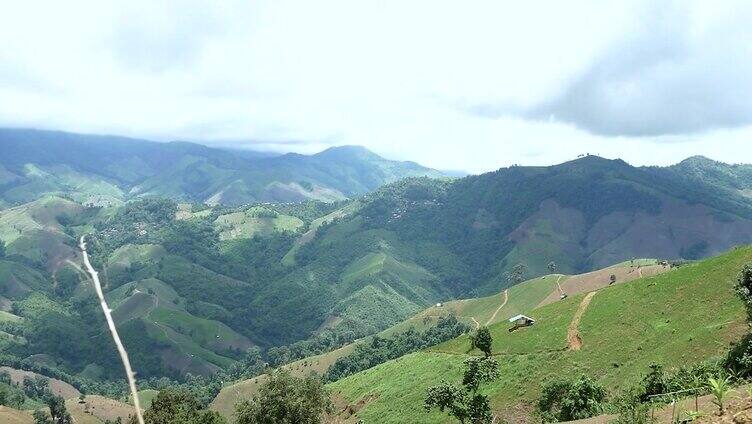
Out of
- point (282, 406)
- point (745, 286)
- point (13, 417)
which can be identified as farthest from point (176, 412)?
point (13, 417)

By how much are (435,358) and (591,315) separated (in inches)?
1460

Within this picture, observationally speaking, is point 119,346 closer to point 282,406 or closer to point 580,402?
point 282,406

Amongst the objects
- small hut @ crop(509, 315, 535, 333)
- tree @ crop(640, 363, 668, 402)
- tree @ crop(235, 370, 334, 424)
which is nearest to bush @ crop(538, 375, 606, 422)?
tree @ crop(640, 363, 668, 402)

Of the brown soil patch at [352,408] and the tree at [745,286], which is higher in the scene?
the tree at [745,286]

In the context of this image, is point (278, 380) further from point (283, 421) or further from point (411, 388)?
point (411, 388)

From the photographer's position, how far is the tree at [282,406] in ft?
210

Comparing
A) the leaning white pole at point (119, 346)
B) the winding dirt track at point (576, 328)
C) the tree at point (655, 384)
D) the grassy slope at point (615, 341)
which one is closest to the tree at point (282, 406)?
the grassy slope at point (615, 341)

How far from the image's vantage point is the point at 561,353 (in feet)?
337

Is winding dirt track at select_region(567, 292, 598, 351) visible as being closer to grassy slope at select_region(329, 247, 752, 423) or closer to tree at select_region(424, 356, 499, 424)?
grassy slope at select_region(329, 247, 752, 423)

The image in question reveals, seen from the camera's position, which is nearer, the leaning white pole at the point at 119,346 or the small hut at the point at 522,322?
the leaning white pole at the point at 119,346

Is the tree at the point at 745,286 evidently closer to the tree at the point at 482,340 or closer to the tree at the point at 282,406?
the tree at the point at 482,340

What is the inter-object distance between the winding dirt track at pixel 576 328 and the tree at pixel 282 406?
2264 inches

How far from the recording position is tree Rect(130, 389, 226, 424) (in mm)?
86875

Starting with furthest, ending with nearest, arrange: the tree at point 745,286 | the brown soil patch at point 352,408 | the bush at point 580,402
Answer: the brown soil patch at point 352,408
the bush at point 580,402
the tree at point 745,286
